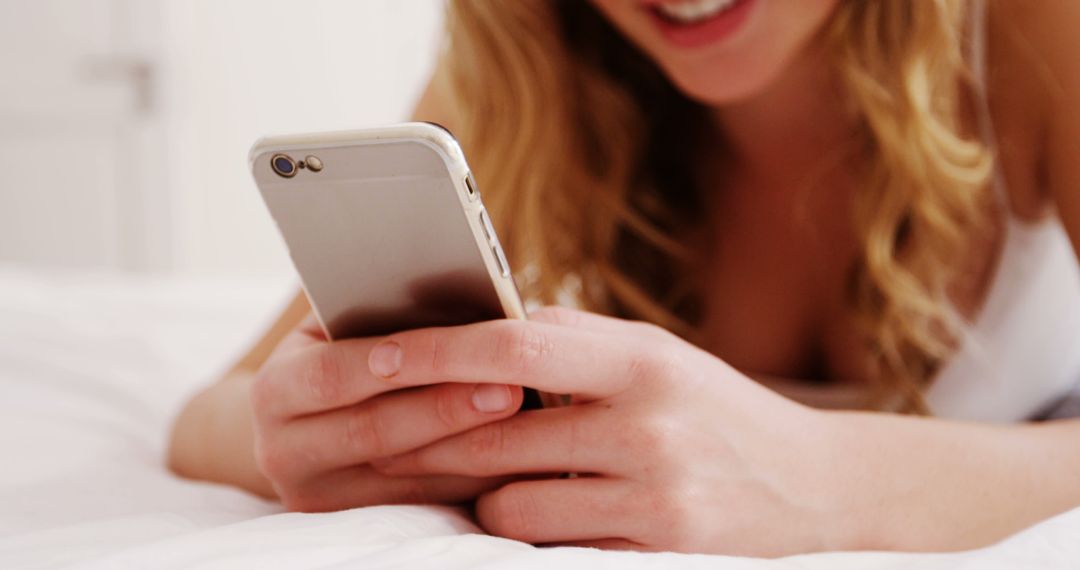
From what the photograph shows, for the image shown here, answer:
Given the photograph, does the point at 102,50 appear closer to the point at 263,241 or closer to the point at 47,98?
the point at 47,98

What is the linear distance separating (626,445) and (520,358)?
68mm

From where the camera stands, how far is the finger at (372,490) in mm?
549

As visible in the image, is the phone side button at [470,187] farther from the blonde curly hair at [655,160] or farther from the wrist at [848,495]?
the blonde curly hair at [655,160]

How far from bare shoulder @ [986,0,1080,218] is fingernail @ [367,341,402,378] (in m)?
0.56

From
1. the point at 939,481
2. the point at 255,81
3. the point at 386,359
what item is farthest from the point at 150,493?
the point at 255,81

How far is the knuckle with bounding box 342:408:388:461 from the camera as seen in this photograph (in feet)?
1.70

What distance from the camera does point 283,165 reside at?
461mm

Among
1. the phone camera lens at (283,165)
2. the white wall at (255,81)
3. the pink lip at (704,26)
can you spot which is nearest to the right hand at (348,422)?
the phone camera lens at (283,165)

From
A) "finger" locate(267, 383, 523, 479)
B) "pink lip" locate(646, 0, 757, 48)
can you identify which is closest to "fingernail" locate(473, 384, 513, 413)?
"finger" locate(267, 383, 523, 479)

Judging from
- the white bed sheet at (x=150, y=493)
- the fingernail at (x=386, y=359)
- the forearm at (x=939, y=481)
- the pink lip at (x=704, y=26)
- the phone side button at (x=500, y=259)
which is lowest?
the white bed sheet at (x=150, y=493)

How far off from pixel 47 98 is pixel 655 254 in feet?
8.76

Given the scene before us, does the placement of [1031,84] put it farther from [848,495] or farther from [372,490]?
[372,490]

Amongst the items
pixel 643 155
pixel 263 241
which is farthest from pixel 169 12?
pixel 643 155

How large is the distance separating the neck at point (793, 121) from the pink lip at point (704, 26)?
0.16m
